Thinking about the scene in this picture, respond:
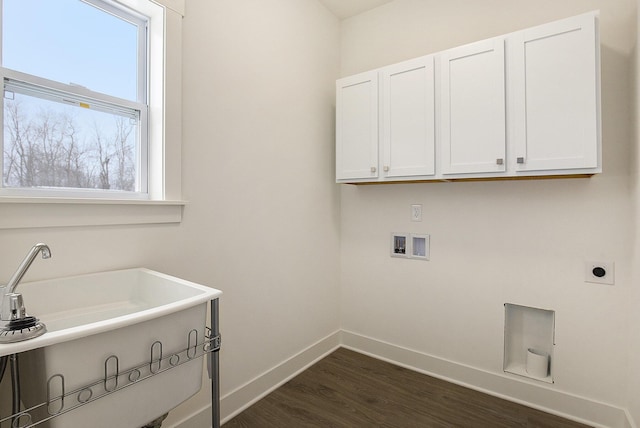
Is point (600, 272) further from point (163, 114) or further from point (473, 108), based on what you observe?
point (163, 114)

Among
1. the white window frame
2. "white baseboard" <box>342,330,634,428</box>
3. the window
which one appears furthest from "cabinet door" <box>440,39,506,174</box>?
the window

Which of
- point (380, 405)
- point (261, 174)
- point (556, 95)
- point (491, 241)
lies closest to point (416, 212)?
point (491, 241)

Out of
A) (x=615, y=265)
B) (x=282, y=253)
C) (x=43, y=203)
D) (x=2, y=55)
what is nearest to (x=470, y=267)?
(x=615, y=265)

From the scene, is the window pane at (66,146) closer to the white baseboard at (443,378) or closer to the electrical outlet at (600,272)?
the white baseboard at (443,378)

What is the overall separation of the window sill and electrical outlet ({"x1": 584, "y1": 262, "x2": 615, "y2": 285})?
2336 millimetres

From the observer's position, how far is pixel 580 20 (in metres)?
1.65

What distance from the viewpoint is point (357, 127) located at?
8.03 feet

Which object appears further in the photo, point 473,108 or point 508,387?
point 508,387

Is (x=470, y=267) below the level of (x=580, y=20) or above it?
below

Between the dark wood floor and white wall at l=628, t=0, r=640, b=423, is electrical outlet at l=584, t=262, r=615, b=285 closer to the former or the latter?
white wall at l=628, t=0, r=640, b=423

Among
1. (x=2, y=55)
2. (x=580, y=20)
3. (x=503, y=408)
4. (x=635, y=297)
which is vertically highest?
(x=580, y=20)

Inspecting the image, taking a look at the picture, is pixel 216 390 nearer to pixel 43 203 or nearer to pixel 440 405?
pixel 43 203

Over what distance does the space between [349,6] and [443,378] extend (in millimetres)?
3068

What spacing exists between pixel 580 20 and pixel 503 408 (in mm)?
2274
